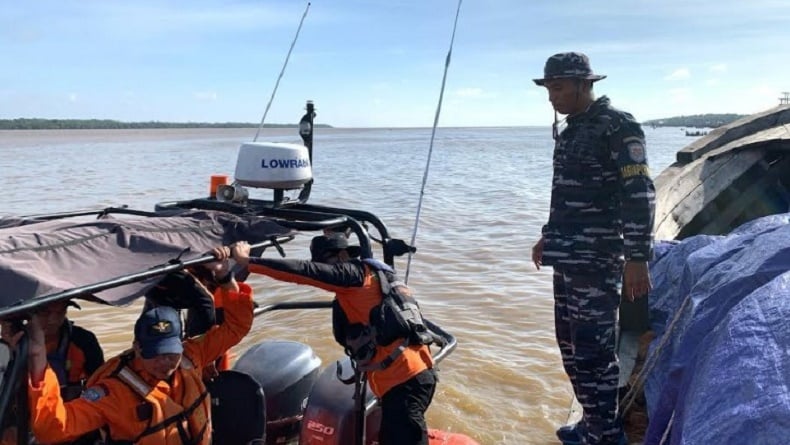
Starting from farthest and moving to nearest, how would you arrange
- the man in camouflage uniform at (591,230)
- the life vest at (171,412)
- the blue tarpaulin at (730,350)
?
the man in camouflage uniform at (591,230) < the life vest at (171,412) < the blue tarpaulin at (730,350)

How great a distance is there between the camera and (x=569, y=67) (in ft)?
10.6

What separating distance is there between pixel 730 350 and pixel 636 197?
2.92 ft

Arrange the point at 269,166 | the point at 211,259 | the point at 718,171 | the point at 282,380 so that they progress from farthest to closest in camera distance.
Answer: the point at 718,171, the point at 282,380, the point at 269,166, the point at 211,259

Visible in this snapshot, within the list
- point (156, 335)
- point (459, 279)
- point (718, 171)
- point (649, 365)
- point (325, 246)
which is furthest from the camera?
point (459, 279)

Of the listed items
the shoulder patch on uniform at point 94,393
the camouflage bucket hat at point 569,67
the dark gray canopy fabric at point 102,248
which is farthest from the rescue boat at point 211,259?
the camouflage bucket hat at point 569,67

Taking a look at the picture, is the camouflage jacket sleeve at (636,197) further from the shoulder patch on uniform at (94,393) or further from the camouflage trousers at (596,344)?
the shoulder patch on uniform at (94,393)

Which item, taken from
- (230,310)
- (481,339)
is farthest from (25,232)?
(481,339)

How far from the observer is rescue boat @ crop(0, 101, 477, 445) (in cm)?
193

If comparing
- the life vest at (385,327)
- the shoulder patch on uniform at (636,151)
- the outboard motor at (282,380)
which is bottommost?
the outboard motor at (282,380)

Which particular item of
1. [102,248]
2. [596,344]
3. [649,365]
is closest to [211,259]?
[102,248]

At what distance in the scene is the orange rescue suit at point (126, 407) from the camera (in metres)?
2.11

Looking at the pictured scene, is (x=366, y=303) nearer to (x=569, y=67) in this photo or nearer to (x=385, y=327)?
(x=385, y=327)

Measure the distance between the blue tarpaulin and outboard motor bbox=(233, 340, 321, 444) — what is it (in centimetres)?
168

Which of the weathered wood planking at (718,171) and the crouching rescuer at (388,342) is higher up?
the weathered wood planking at (718,171)
